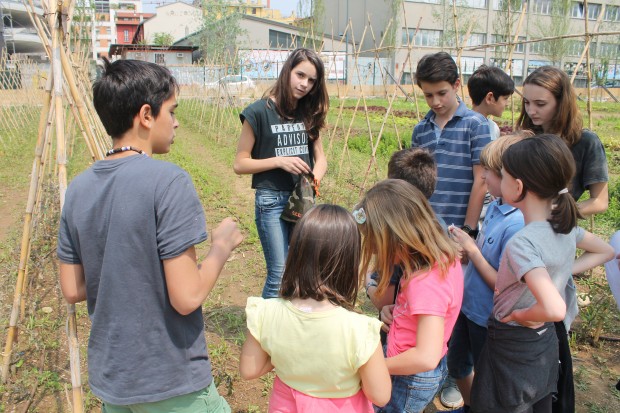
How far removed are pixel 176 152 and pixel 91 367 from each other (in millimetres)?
9242

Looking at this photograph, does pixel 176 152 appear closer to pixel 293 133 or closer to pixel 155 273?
pixel 293 133

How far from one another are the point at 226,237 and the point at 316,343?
40cm

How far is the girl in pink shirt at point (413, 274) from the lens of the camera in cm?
152

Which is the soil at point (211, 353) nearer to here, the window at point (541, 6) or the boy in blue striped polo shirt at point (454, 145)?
the boy in blue striped polo shirt at point (454, 145)

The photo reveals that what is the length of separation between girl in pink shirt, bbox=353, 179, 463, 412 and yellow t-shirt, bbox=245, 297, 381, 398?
24cm

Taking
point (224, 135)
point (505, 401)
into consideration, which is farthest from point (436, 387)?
point (224, 135)

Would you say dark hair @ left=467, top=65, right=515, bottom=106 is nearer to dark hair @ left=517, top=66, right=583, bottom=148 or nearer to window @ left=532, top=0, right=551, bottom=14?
dark hair @ left=517, top=66, right=583, bottom=148

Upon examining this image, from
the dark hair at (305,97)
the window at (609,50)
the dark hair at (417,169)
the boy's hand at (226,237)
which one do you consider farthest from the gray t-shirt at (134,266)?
the window at (609,50)

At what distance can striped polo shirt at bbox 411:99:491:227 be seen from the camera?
2.52 meters

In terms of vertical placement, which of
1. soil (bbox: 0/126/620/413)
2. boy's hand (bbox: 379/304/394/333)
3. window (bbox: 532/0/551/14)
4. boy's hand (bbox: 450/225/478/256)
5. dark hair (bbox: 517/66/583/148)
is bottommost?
soil (bbox: 0/126/620/413)

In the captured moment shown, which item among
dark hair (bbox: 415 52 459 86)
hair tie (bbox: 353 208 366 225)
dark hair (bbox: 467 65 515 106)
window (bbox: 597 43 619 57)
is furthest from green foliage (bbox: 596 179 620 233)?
window (bbox: 597 43 619 57)

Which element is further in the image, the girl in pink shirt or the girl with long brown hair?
the girl with long brown hair

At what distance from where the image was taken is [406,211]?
5.18 feet

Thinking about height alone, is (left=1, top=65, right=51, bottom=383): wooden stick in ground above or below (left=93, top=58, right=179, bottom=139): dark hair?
below
